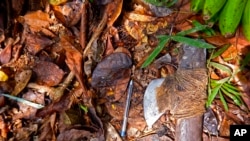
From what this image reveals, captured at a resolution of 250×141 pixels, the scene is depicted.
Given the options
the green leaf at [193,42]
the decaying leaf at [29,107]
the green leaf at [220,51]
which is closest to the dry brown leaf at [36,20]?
the decaying leaf at [29,107]

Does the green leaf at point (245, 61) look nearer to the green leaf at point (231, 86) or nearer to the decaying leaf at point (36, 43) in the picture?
the green leaf at point (231, 86)

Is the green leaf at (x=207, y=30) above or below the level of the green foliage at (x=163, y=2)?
below

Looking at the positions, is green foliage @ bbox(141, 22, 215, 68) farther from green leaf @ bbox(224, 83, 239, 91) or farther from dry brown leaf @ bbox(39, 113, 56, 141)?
dry brown leaf @ bbox(39, 113, 56, 141)

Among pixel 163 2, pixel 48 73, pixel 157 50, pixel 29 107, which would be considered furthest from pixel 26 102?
pixel 163 2

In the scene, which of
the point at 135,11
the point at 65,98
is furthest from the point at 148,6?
the point at 65,98

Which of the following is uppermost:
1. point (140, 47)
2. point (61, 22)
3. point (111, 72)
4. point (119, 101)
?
point (61, 22)

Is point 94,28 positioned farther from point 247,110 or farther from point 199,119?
point 247,110

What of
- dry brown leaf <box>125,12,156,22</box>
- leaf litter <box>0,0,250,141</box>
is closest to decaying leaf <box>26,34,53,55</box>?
leaf litter <box>0,0,250,141</box>
